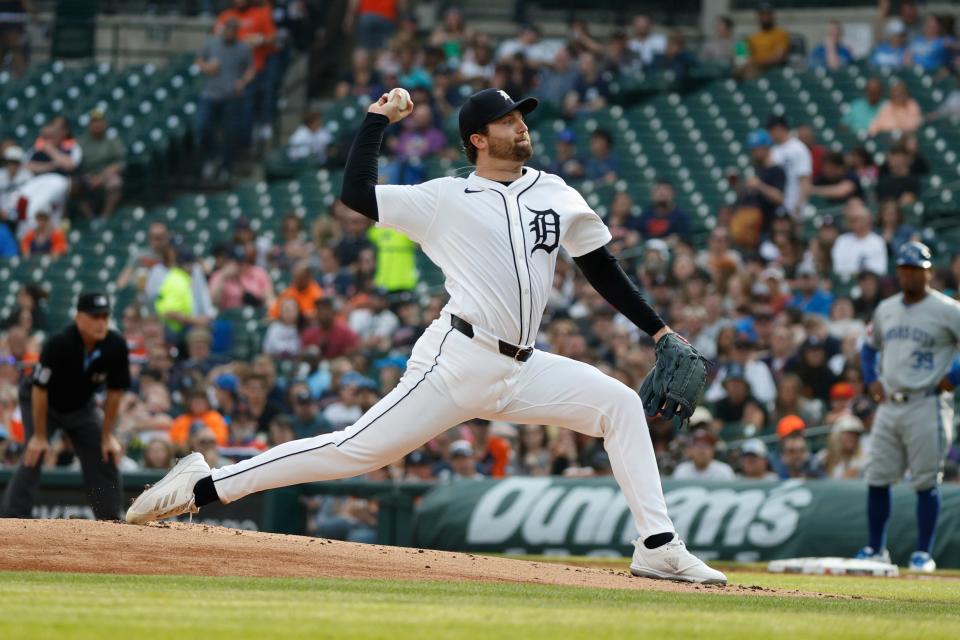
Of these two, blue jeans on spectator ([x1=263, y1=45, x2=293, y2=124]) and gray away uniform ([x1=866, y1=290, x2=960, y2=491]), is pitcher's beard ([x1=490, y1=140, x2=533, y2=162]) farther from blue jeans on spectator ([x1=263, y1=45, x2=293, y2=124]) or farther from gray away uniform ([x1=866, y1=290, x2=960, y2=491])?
blue jeans on spectator ([x1=263, y1=45, x2=293, y2=124])

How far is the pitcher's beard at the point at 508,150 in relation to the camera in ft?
22.7

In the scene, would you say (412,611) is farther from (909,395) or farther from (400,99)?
(909,395)

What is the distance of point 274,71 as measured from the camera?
22000 mm

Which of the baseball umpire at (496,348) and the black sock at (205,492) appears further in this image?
the black sock at (205,492)

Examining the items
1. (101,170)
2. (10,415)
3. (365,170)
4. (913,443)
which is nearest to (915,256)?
(913,443)

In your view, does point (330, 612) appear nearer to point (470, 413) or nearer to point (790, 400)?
point (470, 413)

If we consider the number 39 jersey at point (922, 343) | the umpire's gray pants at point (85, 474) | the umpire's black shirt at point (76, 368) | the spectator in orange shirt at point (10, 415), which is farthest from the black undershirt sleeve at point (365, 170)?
the spectator in orange shirt at point (10, 415)

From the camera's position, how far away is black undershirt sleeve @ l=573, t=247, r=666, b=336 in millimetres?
7027

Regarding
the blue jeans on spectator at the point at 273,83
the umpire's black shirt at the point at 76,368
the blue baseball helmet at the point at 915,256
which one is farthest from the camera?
the blue jeans on spectator at the point at 273,83

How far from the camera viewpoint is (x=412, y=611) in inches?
217

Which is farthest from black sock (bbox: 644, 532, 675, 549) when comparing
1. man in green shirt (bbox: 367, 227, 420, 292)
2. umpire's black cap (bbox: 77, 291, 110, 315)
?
man in green shirt (bbox: 367, 227, 420, 292)

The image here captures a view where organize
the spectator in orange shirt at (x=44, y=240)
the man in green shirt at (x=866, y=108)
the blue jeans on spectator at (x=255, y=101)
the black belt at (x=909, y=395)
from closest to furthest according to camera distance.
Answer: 1. the black belt at (x=909, y=395)
2. the man in green shirt at (x=866, y=108)
3. the spectator in orange shirt at (x=44, y=240)
4. the blue jeans on spectator at (x=255, y=101)

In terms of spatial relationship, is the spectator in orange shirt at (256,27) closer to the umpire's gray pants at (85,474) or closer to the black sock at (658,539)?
the umpire's gray pants at (85,474)

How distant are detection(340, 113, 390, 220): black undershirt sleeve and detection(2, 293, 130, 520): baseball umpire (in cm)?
348
